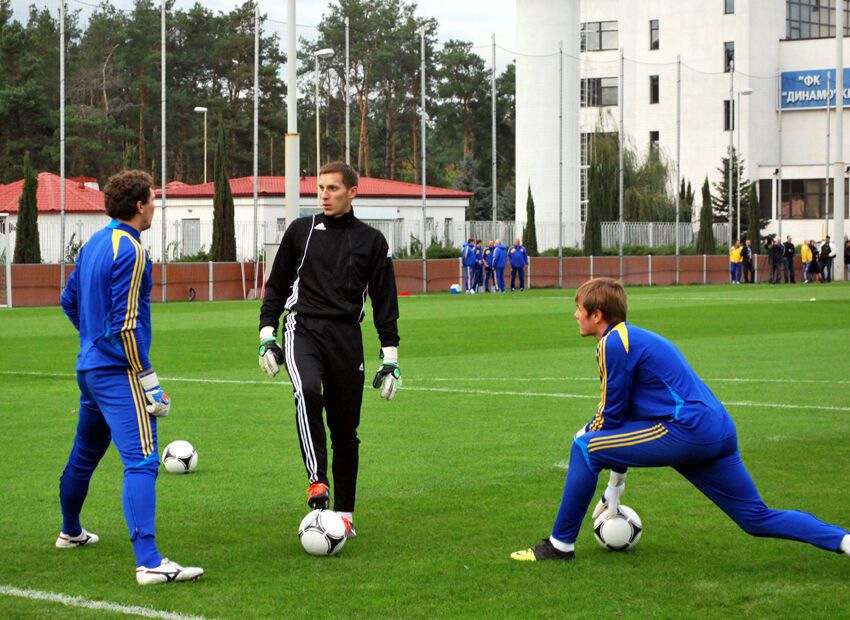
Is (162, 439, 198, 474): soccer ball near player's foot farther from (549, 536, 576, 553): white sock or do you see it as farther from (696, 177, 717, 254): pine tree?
(696, 177, 717, 254): pine tree

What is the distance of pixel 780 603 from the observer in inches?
247

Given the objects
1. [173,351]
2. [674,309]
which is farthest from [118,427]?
[674,309]

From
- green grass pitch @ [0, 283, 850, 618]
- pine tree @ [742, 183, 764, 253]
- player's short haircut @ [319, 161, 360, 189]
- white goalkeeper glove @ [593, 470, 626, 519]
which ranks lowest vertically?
green grass pitch @ [0, 283, 850, 618]

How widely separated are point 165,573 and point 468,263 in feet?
136

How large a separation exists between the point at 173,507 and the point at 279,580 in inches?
86.4

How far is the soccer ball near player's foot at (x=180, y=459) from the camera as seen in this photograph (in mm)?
10062

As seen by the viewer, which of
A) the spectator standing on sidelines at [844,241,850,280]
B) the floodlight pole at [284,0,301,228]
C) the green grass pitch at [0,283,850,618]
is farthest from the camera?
the spectator standing on sidelines at [844,241,850,280]

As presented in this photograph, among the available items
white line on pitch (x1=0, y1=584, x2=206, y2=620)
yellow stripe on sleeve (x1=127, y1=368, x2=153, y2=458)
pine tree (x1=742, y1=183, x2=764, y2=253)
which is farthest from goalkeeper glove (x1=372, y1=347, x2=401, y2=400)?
pine tree (x1=742, y1=183, x2=764, y2=253)

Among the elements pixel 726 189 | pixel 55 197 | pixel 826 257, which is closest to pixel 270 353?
pixel 826 257

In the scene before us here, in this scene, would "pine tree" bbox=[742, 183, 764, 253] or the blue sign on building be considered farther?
the blue sign on building

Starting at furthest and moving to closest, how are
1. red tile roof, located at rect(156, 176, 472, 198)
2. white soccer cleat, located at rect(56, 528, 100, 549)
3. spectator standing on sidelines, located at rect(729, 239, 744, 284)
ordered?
1. red tile roof, located at rect(156, 176, 472, 198)
2. spectator standing on sidelines, located at rect(729, 239, 744, 284)
3. white soccer cleat, located at rect(56, 528, 100, 549)

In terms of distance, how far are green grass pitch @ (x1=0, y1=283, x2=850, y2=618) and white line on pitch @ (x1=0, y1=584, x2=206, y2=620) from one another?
0.21ft

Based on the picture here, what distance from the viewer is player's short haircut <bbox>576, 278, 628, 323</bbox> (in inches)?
264

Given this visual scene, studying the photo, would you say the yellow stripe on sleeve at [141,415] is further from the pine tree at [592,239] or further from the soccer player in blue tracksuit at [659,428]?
the pine tree at [592,239]
